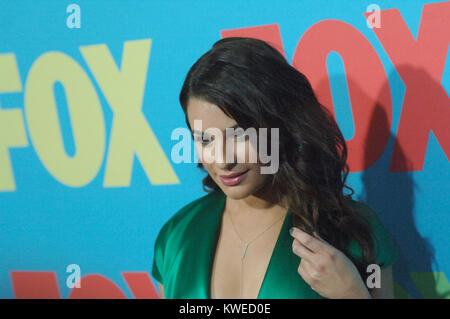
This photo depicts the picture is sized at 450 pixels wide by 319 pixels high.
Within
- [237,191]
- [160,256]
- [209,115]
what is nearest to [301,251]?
[237,191]

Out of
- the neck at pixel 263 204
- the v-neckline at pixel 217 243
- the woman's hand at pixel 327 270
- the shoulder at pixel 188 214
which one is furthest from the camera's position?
the shoulder at pixel 188 214

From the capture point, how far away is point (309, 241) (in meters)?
1.18

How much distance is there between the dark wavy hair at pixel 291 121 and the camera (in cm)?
119

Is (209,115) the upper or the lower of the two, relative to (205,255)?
upper

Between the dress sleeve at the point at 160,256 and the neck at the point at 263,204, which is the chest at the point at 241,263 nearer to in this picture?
the neck at the point at 263,204

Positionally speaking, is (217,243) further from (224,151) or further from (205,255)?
(224,151)

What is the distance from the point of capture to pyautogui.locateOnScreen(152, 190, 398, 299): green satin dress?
49.2 inches

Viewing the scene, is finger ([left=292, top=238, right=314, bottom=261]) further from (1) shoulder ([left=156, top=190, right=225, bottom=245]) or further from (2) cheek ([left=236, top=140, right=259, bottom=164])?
(1) shoulder ([left=156, top=190, right=225, bottom=245])

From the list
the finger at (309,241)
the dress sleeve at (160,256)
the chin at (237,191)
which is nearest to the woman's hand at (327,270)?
the finger at (309,241)

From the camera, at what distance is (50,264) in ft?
6.57

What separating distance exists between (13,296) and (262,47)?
1489 mm

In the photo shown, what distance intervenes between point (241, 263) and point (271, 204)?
0.17 meters
